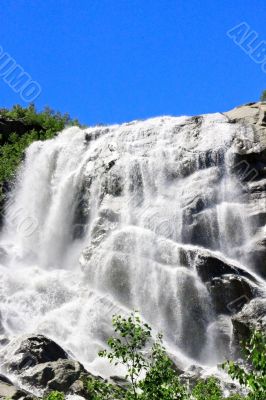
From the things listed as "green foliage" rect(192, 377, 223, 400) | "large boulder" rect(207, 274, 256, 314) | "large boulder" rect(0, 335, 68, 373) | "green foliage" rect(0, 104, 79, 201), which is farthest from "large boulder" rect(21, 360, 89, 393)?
"green foliage" rect(0, 104, 79, 201)

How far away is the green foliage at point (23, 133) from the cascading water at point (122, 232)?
1.19 metres

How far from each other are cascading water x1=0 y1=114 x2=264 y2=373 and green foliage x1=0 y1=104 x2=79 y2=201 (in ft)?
3.90

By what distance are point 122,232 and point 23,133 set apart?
18.0m

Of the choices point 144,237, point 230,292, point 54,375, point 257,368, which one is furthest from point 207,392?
point 144,237

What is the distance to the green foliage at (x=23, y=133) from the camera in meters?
39.1

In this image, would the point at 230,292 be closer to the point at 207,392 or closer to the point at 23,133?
the point at 207,392

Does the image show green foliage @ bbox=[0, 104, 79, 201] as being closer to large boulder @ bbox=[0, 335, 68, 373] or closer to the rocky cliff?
the rocky cliff

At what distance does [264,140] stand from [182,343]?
38.8 ft

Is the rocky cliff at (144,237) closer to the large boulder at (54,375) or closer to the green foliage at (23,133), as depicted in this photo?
the large boulder at (54,375)

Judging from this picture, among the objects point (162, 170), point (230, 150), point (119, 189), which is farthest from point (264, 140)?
point (119, 189)

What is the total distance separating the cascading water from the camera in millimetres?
25125

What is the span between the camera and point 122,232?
94.5 ft

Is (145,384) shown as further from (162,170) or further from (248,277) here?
(162,170)

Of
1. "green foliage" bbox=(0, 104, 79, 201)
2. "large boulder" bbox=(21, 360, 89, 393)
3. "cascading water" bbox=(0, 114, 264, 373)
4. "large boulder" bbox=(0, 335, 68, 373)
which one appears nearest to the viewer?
"large boulder" bbox=(21, 360, 89, 393)
